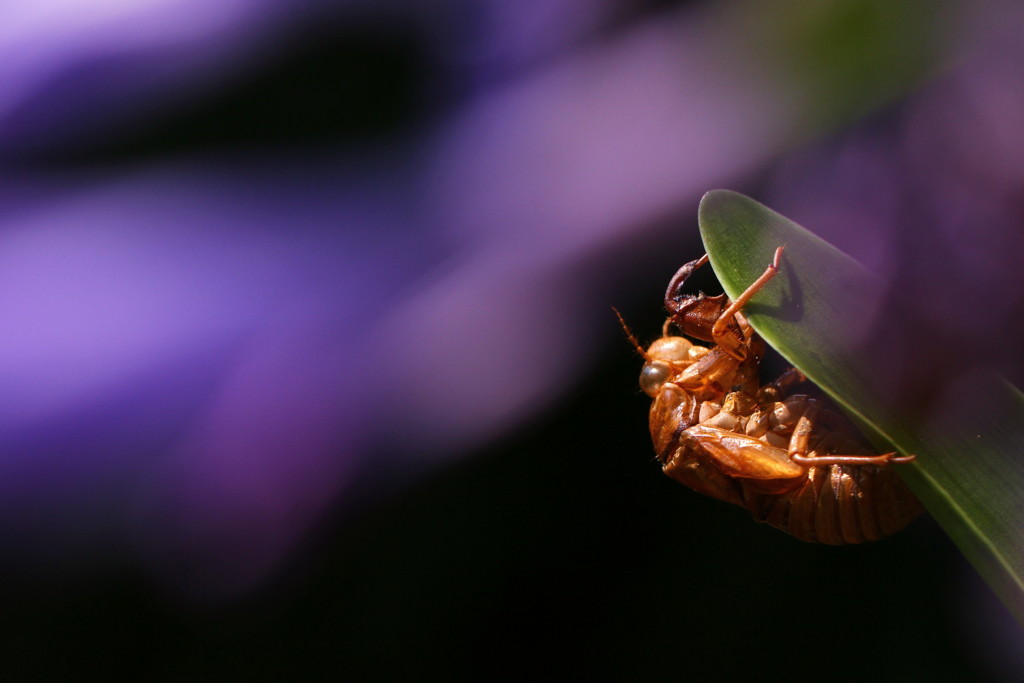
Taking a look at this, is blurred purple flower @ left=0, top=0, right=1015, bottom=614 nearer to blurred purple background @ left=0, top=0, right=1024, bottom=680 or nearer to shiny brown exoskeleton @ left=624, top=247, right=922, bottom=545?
blurred purple background @ left=0, top=0, right=1024, bottom=680

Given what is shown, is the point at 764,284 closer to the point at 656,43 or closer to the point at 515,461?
the point at 656,43

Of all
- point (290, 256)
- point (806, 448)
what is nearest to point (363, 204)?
point (290, 256)

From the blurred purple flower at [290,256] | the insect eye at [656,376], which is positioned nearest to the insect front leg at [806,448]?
the insect eye at [656,376]

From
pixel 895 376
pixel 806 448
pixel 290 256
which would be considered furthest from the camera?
pixel 290 256

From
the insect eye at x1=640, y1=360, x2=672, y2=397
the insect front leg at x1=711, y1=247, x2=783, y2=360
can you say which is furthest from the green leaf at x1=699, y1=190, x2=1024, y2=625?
the insect eye at x1=640, y1=360, x2=672, y2=397

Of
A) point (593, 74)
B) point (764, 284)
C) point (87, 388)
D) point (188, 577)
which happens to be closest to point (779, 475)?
point (764, 284)

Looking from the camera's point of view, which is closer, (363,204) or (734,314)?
(734,314)

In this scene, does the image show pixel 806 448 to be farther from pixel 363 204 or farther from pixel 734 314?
pixel 363 204

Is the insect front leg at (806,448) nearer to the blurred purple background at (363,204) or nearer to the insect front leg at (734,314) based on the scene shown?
the insect front leg at (734,314)
